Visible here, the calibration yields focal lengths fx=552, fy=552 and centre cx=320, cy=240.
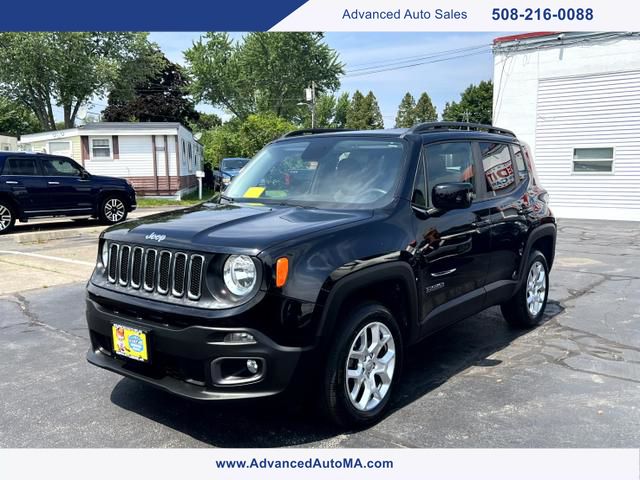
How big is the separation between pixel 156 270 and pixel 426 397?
6.75ft

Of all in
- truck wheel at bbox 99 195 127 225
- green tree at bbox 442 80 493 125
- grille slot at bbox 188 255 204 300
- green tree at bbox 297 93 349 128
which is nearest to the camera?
grille slot at bbox 188 255 204 300

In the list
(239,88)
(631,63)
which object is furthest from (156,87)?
(631,63)

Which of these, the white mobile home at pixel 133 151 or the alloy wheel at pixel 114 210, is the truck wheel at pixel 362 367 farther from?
the white mobile home at pixel 133 151

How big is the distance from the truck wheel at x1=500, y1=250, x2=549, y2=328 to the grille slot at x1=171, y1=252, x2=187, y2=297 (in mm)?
3411

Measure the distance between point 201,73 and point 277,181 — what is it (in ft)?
146

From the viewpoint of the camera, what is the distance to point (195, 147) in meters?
33.3

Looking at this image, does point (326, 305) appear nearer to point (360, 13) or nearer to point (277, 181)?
point (277, 181)

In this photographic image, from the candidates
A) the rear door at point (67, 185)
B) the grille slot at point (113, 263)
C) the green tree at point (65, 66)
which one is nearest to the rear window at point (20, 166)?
the rear door at point (67, 185)

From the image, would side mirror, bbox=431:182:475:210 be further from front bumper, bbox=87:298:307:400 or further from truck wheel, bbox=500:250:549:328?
truck wheel, bbox=500:250:549:328

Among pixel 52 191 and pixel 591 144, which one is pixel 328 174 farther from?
pixel 591 144

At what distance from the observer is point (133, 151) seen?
2411 centimetres

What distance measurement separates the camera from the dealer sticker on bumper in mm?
3176

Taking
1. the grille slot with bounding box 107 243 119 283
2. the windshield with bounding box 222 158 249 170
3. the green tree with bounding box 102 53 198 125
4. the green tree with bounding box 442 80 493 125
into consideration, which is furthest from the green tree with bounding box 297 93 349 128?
the grille slot with bounding box 107 243 119 283

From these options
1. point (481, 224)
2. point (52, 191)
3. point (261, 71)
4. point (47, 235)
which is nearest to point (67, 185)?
point (52, 191)
